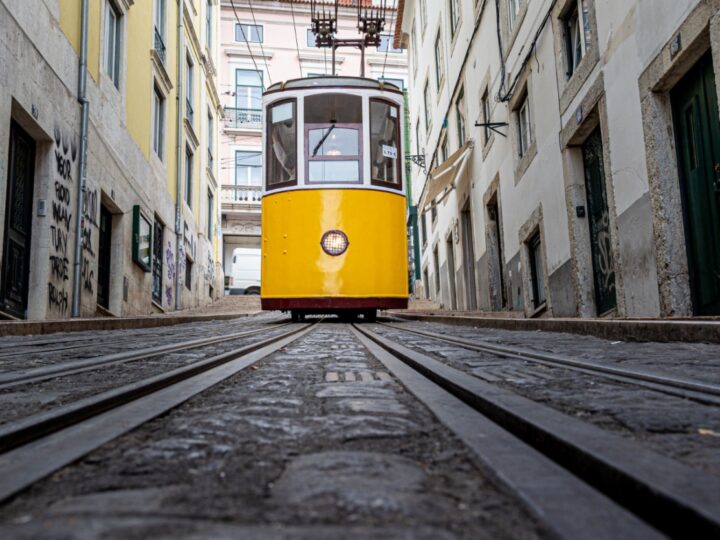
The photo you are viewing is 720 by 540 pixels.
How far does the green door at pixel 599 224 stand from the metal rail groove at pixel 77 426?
5646 mm

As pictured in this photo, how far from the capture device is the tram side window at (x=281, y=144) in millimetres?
8711

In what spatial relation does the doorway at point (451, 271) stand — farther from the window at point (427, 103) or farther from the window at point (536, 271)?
the window at point (536, 271)

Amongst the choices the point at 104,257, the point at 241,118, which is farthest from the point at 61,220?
Result: the point at 241,118

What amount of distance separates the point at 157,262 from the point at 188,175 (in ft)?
16.5

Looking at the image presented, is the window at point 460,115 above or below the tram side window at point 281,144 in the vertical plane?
above

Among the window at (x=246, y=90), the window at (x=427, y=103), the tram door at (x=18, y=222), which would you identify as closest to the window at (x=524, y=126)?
the tram door at (x=18, y=222)

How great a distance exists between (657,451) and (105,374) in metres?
1.96

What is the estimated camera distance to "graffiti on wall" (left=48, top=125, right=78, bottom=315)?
7504 mm

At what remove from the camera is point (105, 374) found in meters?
2.29

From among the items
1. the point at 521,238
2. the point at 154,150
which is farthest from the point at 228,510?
the point at 154,150

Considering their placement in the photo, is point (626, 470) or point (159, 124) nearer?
point (626, 470)

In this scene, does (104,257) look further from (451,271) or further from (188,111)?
(451,271)

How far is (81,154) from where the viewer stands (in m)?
8.40

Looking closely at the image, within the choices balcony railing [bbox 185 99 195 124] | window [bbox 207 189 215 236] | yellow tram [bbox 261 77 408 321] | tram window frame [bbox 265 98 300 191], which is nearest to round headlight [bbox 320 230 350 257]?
yellow tram [bbox 261 77 408 321]
